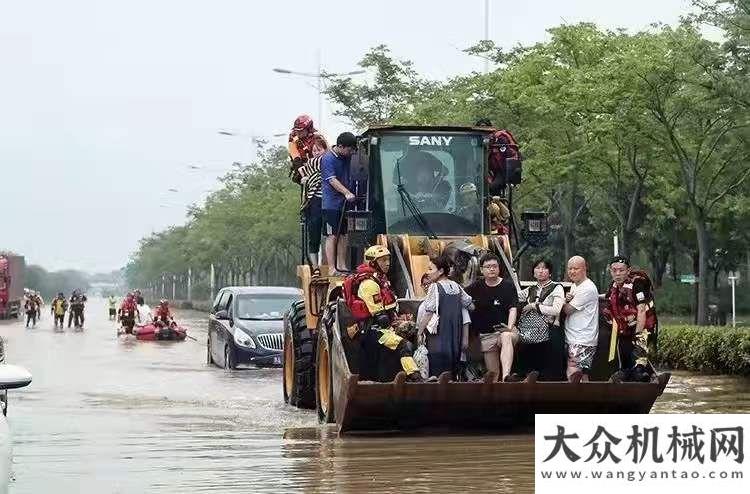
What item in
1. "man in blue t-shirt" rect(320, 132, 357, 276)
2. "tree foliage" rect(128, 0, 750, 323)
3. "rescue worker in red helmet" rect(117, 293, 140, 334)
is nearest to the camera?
"man in blue t-shirt" rect(320, 132, 357, 276)

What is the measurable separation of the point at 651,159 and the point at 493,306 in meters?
22.9

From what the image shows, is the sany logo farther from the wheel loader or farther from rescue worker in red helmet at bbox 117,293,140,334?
rescue worker in red helmet at bbox 117,293,140,334

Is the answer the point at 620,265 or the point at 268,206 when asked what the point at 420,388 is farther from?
the point at 268,206

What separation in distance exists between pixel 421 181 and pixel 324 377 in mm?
2422

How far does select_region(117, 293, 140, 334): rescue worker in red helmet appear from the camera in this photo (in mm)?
47875

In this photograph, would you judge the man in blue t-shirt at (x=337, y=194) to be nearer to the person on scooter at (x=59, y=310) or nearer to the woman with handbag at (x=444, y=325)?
the woman with handbag at (x=444, y=325)

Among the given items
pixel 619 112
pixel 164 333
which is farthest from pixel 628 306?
pixel 164 333

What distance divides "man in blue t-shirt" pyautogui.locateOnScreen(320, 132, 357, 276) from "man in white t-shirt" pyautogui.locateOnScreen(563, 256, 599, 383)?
10.2ft

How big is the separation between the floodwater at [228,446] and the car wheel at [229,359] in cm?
289

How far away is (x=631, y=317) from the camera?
1511cm

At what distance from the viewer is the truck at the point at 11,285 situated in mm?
74650

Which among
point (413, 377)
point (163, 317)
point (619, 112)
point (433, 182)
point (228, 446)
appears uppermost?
point (619, 112)

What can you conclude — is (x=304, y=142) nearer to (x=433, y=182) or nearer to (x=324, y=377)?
(x=433, y=182)

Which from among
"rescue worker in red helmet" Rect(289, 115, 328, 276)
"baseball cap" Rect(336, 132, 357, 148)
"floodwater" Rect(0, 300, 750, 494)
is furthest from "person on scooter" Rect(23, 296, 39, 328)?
"baseball cap" Rect(336, 132, 357, 148)
